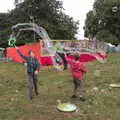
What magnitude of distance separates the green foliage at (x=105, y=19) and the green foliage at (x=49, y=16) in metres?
8.47

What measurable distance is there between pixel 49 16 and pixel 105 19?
47.8 feet

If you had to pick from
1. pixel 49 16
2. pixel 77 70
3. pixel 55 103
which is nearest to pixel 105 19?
pixel 49 16

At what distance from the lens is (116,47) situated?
79125 millimetres

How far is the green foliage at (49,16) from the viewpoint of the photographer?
197ft

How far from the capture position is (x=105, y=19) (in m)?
71.1

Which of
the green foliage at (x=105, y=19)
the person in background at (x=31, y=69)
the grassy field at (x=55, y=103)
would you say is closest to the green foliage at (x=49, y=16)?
the green foliage at (x=105, y=19)

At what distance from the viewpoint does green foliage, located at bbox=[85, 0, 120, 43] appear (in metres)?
68.8

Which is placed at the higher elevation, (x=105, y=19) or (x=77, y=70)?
(x=105, y=19)

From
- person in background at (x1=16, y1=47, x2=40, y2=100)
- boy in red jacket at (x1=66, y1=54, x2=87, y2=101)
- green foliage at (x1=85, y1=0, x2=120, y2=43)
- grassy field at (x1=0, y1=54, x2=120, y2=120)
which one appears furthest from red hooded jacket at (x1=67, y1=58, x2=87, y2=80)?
green foliage at (x1=85, y1=0, x2=120, y2=43)

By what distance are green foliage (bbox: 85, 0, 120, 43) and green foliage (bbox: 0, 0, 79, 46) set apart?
8.47 m

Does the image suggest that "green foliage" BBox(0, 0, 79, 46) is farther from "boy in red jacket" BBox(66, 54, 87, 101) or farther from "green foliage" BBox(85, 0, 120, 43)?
"boy in red jacket" BBox(66, 54, 87, 101)

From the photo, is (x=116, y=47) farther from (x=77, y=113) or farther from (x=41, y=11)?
(x=77, y=113)

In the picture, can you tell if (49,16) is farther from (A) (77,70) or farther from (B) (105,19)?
(A) (77,70)

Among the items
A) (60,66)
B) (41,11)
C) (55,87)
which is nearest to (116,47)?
(41,11)
